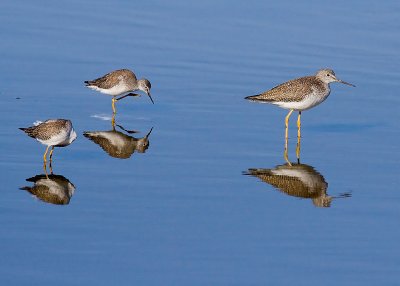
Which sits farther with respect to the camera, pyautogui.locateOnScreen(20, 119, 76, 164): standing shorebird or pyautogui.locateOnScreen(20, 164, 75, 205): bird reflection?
pyautogui.locateOnScreen(20, 119, 76, 164): standing shorebird

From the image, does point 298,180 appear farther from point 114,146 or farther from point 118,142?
point 118,142

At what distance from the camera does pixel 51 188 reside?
14.8m

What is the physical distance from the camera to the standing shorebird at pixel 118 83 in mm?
20391

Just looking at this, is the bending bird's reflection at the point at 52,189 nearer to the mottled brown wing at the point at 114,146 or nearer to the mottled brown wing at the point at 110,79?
the mottled brown wing at the point at 114,146

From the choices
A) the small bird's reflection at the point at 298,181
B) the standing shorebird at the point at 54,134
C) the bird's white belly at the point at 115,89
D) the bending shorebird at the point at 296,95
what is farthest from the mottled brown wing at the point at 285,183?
the bird's white belly at the point at 115,89

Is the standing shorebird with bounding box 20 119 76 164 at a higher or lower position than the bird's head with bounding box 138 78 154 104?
lower

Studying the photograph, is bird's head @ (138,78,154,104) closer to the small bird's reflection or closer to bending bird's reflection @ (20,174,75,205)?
the small bird's reflection

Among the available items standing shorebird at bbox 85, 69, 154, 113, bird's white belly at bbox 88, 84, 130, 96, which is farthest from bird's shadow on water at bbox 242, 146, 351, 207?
bird's white belly at bbox 88, 84, 130, 96

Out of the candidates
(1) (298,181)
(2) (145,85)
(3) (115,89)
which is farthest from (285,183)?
(3) (115,89)

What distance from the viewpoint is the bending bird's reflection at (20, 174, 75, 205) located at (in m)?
14.3

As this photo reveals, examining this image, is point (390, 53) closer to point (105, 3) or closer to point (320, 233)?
point (105, 3)

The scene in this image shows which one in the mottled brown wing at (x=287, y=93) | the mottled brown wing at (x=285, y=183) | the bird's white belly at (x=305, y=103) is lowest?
the mottled brown wing at (x=285, y=183)

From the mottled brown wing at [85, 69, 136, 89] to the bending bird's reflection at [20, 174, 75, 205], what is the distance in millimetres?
5216

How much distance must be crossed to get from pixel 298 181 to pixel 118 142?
351 centimetres
